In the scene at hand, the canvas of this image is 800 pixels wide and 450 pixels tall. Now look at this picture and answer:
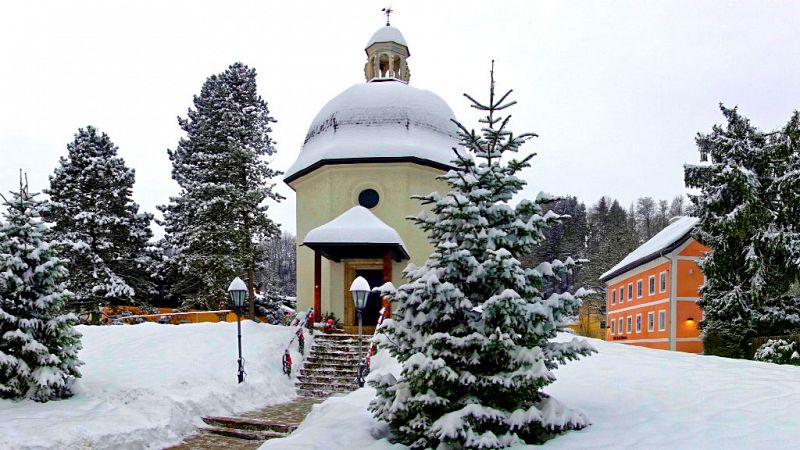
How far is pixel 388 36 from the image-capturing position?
88.0ft

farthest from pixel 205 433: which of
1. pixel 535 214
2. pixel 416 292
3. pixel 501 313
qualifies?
pixel 535 214

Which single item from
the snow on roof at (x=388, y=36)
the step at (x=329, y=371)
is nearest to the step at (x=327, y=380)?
the step at (x=329, y=371)

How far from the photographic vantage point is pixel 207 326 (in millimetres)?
17016

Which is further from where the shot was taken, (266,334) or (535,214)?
(266,334)

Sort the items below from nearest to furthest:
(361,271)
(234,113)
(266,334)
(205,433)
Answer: (205,433) → (266,334) → (361,271) → (234,113)

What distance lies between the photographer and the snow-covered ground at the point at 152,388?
28.1ft

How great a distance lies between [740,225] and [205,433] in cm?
1676

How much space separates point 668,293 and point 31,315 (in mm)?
27960

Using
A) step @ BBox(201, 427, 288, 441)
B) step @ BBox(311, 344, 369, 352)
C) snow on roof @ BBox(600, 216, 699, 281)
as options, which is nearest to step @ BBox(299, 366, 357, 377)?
step @ BBox(311, 344, 369, 352)

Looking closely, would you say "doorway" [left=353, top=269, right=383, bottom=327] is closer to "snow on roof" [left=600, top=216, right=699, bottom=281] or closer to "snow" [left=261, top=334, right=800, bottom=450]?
"snow" [left=261, top=334, right=800, bottom=450]

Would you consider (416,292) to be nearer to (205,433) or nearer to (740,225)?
(205,433)

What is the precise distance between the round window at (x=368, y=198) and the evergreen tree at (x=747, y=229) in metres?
11.8

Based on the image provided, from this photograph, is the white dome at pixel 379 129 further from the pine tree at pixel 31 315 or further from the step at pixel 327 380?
the pine tree at pixel 31 315

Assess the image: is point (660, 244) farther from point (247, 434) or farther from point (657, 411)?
point (247, 434)
